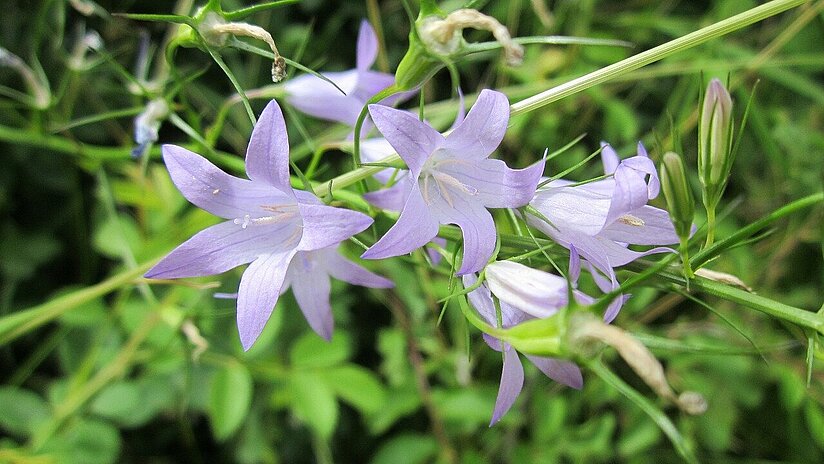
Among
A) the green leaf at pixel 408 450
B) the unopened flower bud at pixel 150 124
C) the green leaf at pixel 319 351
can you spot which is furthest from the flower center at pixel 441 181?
the green leaf at pixel 408 450

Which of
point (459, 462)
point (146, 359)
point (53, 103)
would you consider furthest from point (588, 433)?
point (53, 103)

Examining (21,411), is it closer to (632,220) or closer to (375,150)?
(375,150)

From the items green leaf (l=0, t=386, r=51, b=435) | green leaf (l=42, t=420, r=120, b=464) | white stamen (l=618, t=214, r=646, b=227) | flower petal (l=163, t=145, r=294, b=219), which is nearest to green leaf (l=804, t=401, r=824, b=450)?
white stamen (l=618, t=214, r=646, b=227)

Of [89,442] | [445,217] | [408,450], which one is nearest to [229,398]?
[89,442]

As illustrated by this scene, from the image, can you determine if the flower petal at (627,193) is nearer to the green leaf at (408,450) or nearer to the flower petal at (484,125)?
the flower petal at (484,125)

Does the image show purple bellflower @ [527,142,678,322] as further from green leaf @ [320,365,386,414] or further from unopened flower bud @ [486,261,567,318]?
green leaf @ [320,365,386,414]

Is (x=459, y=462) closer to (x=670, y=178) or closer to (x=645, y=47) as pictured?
(x=670, y=178)
